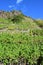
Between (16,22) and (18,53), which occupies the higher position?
(16,22)

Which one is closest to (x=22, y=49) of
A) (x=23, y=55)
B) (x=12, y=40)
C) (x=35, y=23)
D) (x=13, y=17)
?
(x=23, y=55)

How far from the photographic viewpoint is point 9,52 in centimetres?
2083

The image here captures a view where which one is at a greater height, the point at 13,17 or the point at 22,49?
the point at 13,17

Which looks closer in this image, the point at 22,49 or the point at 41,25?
the point at 22,49

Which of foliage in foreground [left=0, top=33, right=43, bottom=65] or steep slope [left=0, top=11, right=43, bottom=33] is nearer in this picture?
foliage in foreground [left=0, top=33, right=43, bottom=65]

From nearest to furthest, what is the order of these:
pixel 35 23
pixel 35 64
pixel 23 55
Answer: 1. pixel 23 55
2. pixel 35 64
3. pixel 35 23

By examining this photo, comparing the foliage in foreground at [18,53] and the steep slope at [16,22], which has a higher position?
the steep slope at [16,22]

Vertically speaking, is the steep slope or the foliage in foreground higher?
the steep slope

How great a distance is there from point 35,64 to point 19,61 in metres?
2.40

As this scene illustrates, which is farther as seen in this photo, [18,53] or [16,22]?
[16,22]

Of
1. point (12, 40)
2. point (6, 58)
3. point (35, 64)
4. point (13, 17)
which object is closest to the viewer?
point (6, 58)

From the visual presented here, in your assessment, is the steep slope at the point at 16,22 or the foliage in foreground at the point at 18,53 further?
the steep slope at the point at 16,22

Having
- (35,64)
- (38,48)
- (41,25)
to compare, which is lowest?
(35,64)

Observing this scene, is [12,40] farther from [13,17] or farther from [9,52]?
[13,17]
